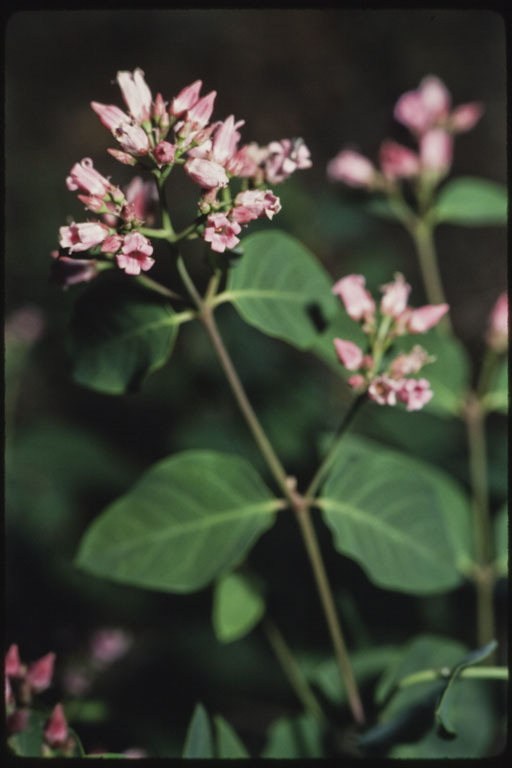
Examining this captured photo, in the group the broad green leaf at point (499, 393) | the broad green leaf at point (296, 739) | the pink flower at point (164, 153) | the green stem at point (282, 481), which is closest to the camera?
the pink flower at point (164, 153)

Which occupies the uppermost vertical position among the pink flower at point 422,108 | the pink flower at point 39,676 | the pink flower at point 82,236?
the pink flower at point 422,108

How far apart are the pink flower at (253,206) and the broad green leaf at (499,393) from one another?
3.65 feet

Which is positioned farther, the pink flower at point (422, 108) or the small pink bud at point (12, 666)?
the pink flower at point (422, 108)

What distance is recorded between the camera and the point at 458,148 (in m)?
4.70

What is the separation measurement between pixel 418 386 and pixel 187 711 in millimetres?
1472

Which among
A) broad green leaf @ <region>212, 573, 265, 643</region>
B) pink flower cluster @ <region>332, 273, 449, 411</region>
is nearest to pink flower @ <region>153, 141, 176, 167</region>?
pink flower cluster @ <region>332, 273, 449, 411</region>

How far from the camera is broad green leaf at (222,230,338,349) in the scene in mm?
1374

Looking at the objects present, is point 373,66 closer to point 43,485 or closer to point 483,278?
point 483,278

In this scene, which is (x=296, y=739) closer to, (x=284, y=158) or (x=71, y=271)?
(x=71, y=271)

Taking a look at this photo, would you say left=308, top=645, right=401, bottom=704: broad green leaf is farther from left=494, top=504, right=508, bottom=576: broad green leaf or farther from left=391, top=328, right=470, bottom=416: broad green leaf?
left=391, top=328, right=470, bottom=416: broad green leaf

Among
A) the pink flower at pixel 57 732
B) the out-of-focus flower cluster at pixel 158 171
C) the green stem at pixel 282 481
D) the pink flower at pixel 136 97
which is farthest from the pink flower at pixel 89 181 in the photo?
the pink flower at pixel 57 732

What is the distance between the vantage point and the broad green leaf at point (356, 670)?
1708 millimetres

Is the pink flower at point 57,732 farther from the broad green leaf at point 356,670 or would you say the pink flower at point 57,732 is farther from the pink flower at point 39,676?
the broad green leaf at point 356,670

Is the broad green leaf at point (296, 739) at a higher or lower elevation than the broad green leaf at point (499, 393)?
lower
